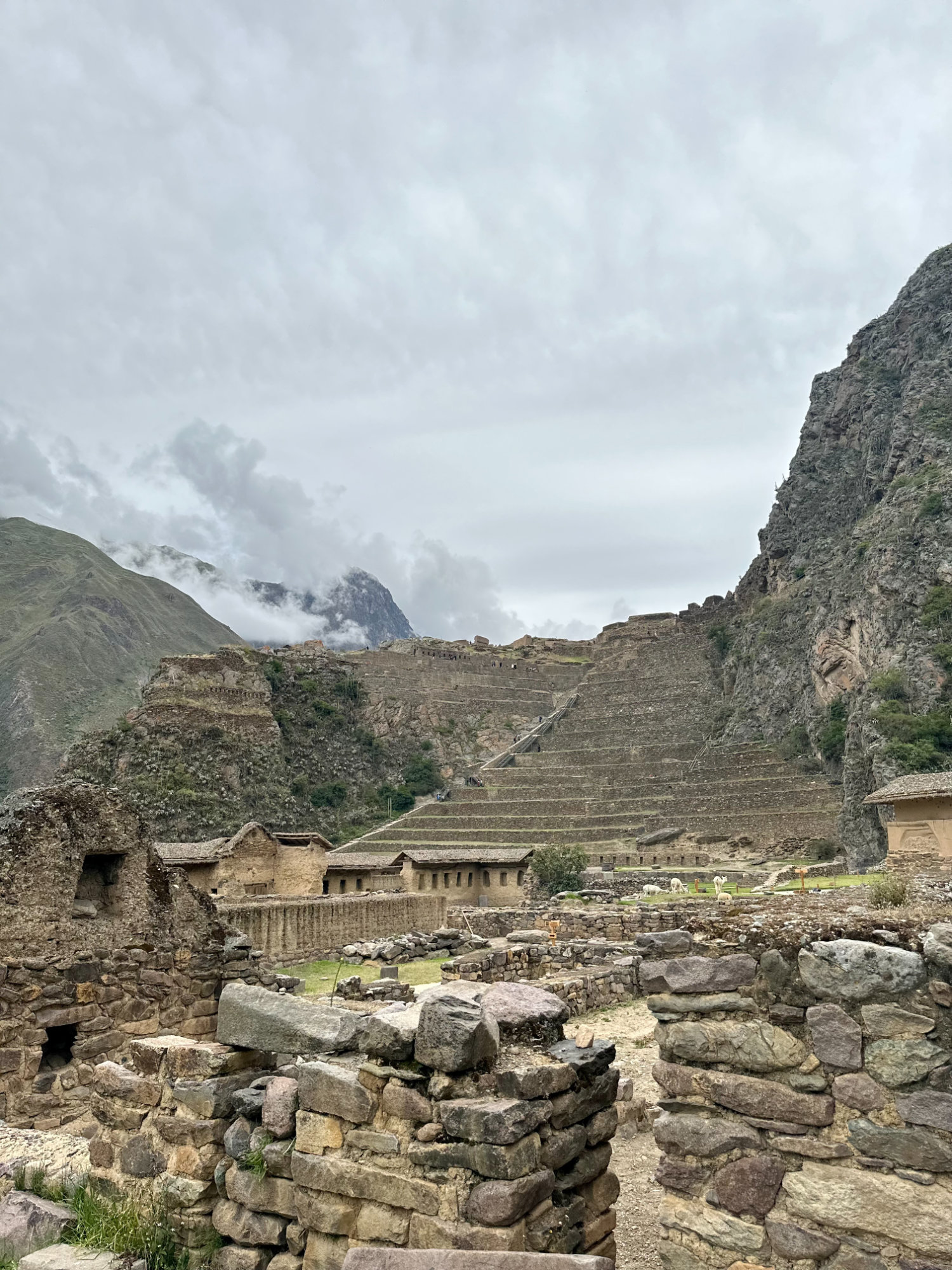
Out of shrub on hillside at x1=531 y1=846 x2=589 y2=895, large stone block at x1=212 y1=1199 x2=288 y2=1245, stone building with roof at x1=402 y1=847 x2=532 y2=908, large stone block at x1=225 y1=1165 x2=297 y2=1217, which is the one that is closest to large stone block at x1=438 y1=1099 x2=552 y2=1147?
large stone block at x1=225 y1=1165 x2=297 y2=1217

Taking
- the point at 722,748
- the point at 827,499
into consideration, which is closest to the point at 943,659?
the point at 722,748

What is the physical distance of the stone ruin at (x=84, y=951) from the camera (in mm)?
6289

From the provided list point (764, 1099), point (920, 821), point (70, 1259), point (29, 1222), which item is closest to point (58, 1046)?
point (29, 1222)

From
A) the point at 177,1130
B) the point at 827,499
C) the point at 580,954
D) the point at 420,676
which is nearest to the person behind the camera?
the point at 177,1130

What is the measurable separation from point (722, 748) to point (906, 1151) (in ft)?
Result: 224

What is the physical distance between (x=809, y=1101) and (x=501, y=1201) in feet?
4.47

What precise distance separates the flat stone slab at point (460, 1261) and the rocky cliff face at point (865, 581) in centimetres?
4196

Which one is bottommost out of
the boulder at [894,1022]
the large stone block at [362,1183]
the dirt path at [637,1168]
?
the dirt path at [637,1168]

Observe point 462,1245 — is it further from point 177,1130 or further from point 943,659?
point 943,659

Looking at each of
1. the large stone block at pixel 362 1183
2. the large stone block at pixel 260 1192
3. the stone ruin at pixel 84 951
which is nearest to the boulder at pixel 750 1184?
the large stone block at pixel 362 1183

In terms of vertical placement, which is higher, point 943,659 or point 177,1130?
point 943,659

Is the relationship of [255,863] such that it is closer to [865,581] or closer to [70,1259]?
[70,1259]

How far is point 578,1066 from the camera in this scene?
405 centimetres

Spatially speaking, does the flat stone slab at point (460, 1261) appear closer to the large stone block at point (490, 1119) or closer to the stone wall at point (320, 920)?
the large stone block at point (490, 1119)
